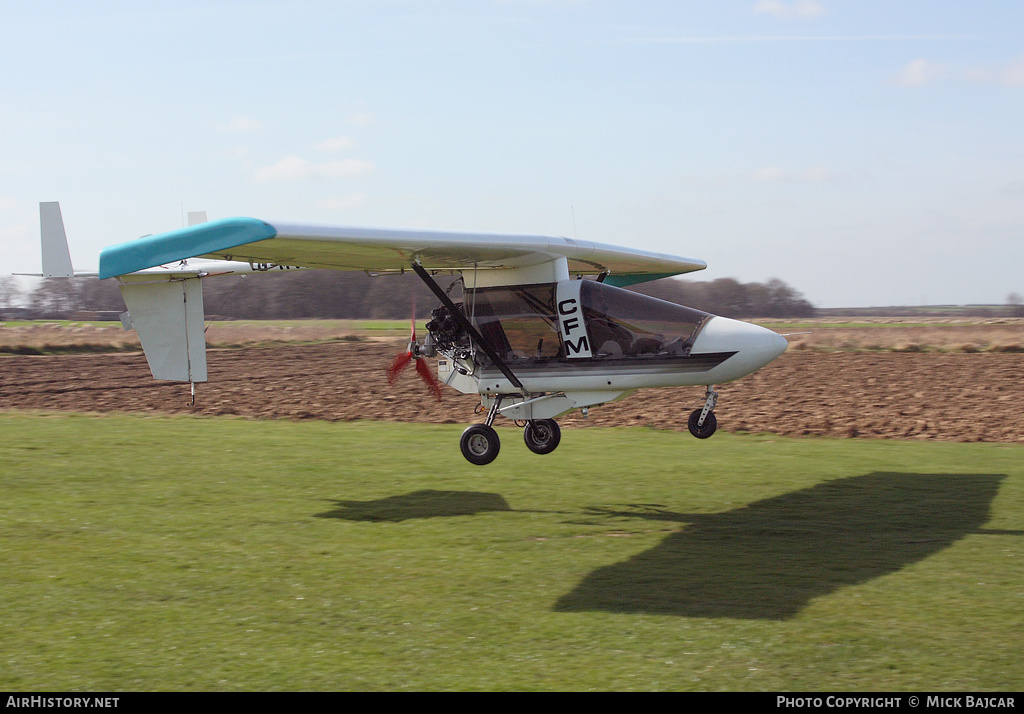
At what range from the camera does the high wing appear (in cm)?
797

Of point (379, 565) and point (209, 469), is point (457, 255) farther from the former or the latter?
point (209, 469)

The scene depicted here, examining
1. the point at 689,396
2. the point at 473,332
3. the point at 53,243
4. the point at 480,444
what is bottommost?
the point at 689,396

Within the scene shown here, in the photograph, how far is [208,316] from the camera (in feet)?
185

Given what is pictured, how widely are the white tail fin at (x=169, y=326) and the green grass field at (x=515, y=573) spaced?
1.53m

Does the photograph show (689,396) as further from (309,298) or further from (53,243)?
(309,298)

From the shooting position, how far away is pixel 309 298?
2153 inches

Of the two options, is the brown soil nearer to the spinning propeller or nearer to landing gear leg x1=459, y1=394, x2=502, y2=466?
landing gear leg x1=459, y1=394, x2=502, y2=466

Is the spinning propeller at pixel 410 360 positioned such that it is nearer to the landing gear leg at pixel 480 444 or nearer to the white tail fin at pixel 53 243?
the landing gear leg at pixel 480 444

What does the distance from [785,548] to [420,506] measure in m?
4.40

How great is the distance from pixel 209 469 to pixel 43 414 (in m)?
10.8

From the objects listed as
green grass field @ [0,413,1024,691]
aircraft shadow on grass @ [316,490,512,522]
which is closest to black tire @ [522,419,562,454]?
green grass field @ [0,413,1024,691]

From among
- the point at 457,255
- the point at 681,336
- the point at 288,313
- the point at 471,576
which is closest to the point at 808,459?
the point at 681,336

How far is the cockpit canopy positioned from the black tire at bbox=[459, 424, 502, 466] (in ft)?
3.51

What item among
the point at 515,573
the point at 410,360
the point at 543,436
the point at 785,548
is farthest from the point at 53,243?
the point at 785,548
